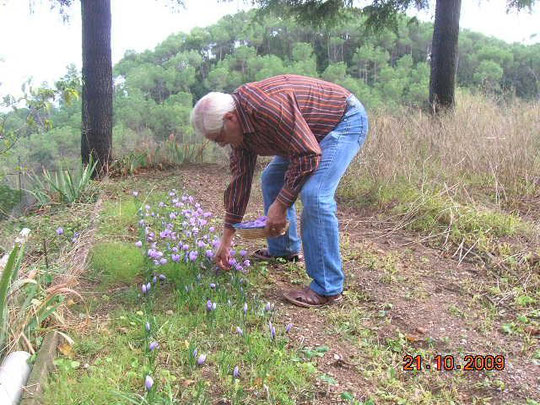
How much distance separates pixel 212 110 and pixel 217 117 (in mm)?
46

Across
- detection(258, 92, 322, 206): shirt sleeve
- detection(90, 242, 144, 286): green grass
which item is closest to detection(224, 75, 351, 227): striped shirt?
detection(258, 92, 322, 206): shirt sleeve

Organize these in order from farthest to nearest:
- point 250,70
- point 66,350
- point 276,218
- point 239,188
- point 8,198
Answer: point 250,70 < point 8,198 < point 239,188 < point 276,218 < point 66,350

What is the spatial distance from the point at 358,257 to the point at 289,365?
1707 mm

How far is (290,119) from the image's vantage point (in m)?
2.58

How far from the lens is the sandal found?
2922 mm

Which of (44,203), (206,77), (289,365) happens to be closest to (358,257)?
(289,365)

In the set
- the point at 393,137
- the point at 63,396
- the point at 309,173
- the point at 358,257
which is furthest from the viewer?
the point at 393,137

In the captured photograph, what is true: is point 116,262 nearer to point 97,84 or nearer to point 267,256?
point 267,256

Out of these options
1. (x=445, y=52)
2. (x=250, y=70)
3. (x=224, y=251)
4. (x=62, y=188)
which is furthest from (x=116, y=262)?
(x=250, y=70)

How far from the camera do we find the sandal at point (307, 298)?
9.59 ft

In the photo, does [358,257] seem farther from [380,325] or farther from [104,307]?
[104,307]

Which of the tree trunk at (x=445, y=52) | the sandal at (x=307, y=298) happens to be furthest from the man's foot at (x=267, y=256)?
the tree trunk at (x=445, y=52)

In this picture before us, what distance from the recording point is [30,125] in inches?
154

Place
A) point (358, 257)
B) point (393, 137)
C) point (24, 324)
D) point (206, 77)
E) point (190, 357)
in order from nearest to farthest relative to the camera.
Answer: point (190, 357) < point (24, 324) < point (358, 257) < point (393, 137) < point (206, 77)
